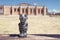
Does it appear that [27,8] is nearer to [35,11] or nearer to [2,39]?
[35,11]

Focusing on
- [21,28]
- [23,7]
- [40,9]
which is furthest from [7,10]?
[21,28]

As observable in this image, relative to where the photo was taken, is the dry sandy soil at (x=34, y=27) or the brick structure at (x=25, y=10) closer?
the dry sandy soil at (x=34, y=27)

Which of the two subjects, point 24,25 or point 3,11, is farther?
point 3,11

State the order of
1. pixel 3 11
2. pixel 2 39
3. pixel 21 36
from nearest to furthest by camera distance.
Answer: pixel 2 39 < pixel 21 36 < pixel 3 11

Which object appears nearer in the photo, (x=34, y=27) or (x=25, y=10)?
(x=34, y=27)

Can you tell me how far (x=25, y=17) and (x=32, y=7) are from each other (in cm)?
5648

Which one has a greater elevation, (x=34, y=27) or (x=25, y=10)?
(x=34, y=27)

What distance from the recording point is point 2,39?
8016mm

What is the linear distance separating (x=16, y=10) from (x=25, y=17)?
Result: 5546 centimetres

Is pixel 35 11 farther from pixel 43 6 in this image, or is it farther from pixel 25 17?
pixel 25 17

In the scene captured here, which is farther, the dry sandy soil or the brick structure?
the brick structure

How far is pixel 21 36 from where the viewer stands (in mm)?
8703

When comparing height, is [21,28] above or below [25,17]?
below

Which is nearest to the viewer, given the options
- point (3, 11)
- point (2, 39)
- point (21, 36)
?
point (2, 39)
